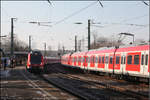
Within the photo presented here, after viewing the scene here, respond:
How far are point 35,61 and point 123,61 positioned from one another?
51.4ft

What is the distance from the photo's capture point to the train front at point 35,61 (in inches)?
1342

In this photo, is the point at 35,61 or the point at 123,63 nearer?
the point at 123,63

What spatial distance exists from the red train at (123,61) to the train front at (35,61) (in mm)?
6612

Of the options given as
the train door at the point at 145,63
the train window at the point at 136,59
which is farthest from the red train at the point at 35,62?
the train door at the point at 145,63

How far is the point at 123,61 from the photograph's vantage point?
73.1ft

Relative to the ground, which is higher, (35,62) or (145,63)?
(145,63)

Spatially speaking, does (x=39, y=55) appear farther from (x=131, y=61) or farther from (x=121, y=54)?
(x=131, y=61)

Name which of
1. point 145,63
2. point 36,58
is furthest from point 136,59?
point 36,58

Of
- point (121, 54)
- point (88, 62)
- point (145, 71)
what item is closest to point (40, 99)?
point (145, 71)

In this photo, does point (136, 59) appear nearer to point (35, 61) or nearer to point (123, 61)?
point (123, 61)

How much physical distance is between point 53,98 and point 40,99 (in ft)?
2.35

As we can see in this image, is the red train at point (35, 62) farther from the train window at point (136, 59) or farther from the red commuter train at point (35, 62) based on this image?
the train window at point (136, 59)

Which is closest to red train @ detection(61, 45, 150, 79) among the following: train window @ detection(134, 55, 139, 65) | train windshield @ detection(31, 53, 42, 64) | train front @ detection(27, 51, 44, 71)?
train window @ detection(134, 55, 139, 65)

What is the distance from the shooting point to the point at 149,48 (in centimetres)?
1778
